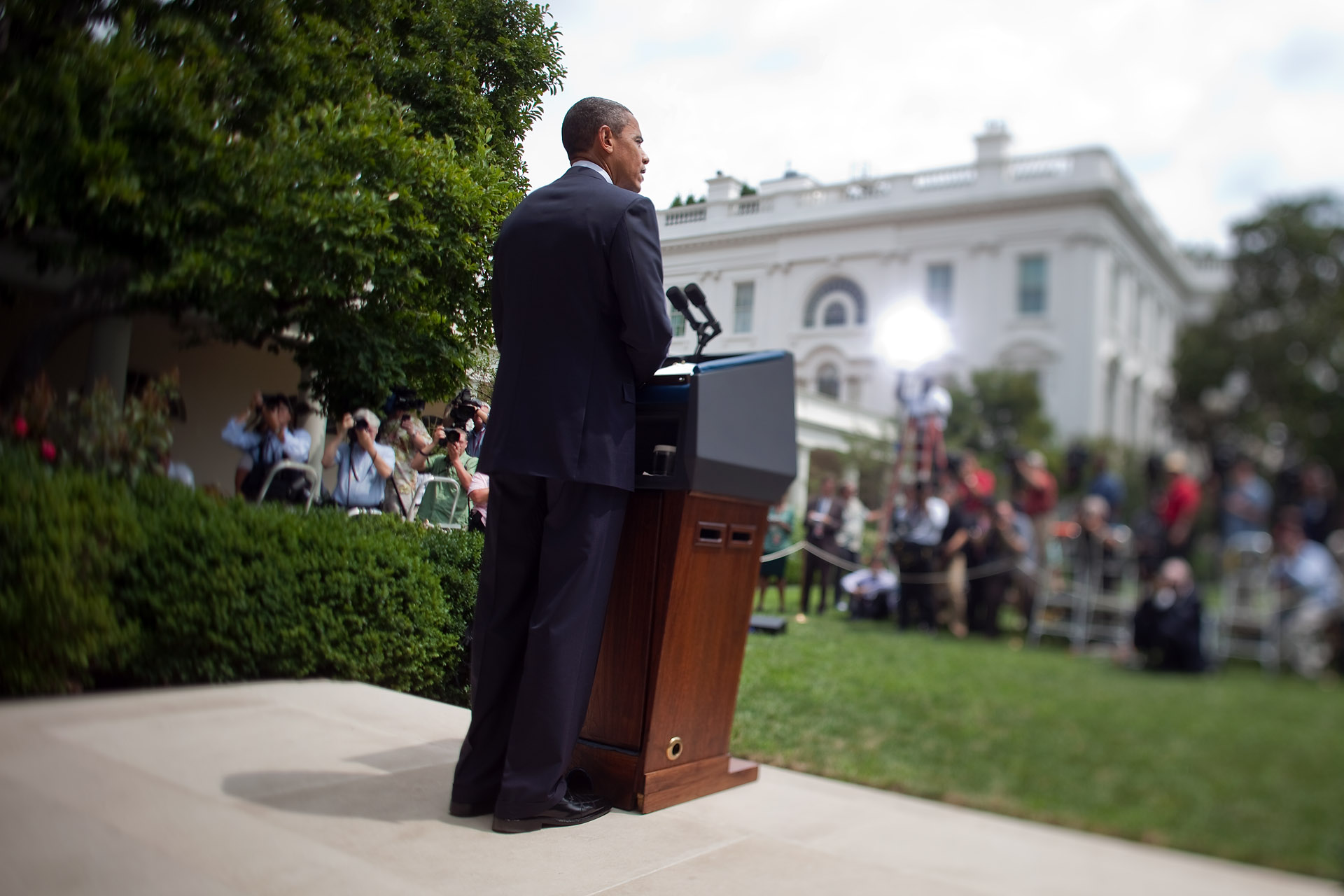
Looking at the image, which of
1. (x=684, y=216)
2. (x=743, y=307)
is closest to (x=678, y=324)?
(x=743, y=307)

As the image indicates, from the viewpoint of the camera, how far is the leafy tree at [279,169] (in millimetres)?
1979

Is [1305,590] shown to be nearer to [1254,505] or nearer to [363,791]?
[1254,505]

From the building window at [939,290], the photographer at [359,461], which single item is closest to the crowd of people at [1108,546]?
the building window at [939,290]

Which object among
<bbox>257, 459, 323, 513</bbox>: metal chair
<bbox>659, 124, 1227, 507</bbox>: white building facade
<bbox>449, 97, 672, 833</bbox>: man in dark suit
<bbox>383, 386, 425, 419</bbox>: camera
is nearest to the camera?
<bbox>659, 124, 1227, 507</bbox>: white building facade

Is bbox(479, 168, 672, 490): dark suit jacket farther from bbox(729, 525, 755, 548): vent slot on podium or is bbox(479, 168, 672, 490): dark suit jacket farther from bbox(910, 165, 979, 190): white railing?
bbox(910, 165, 979, 190): white railing

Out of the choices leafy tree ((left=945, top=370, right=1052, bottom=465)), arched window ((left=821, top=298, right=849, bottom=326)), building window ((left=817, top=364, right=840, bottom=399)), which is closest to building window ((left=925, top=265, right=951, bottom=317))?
leafy tree ((left=945, top=370, right=1052, bottom=465))

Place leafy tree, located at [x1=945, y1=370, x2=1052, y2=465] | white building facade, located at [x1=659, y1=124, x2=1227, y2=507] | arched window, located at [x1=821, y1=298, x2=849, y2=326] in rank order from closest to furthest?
white building facade, located at [x1=659, y1=124, x2=1227, y2=507] < leafy tree, located at [x1=945, y1=370, x2=1052, y2=465] < arched window, located at [x1=821, y1=298, x2=849, y2=326]

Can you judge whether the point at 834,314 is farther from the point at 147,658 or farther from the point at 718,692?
the point at 147,658

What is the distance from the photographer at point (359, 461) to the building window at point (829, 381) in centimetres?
143

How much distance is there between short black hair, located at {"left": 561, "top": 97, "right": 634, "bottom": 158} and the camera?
2.55 meters

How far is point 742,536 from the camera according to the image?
2803mm

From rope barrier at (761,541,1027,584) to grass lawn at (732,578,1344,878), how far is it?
0.55ft

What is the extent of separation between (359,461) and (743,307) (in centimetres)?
151

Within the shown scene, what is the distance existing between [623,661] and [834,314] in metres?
1.34
